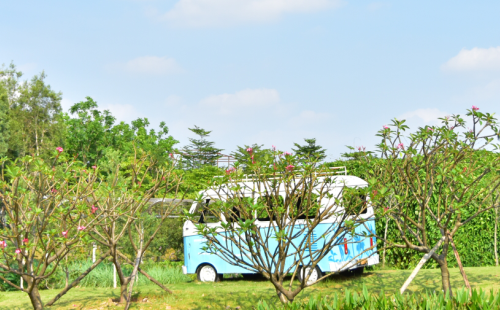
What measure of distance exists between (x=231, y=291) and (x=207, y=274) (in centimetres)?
204

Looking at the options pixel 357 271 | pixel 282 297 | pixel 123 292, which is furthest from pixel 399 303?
pixel 357 271

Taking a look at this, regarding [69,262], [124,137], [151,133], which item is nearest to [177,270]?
[69,262]

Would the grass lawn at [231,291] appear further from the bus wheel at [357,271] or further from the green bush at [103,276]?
the green bush at [103,276]

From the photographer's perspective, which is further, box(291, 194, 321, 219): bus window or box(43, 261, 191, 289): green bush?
box(43, 261, 191, 289): green bush

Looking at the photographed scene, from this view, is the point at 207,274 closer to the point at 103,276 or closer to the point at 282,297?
the point at 103,276

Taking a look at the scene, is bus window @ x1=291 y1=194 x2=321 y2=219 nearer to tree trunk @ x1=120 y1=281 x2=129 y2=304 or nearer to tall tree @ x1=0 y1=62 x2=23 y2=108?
tree trunk @ x1=120 y1=281 x2=129 y2=304

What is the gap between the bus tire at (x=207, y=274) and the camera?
33.4 ft

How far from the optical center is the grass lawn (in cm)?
722

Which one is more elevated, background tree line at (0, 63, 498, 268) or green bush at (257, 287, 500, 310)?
background tree line at (0, 63, 498, 268)

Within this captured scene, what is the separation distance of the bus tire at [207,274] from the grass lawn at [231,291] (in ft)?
0.60

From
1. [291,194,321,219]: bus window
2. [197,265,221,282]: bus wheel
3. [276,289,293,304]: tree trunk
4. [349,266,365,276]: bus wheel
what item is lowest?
[349,266,365,276]: bus wheel

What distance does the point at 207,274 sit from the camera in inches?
403

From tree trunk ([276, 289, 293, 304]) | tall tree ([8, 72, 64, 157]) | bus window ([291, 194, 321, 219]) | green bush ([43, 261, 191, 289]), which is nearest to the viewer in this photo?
bus window ([291, 194, 321, 219])

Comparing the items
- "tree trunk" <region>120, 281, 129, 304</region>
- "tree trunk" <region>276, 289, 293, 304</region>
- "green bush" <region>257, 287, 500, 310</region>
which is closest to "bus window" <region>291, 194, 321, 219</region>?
"tree trunk" <region>276, 289, 293, 304</region>
